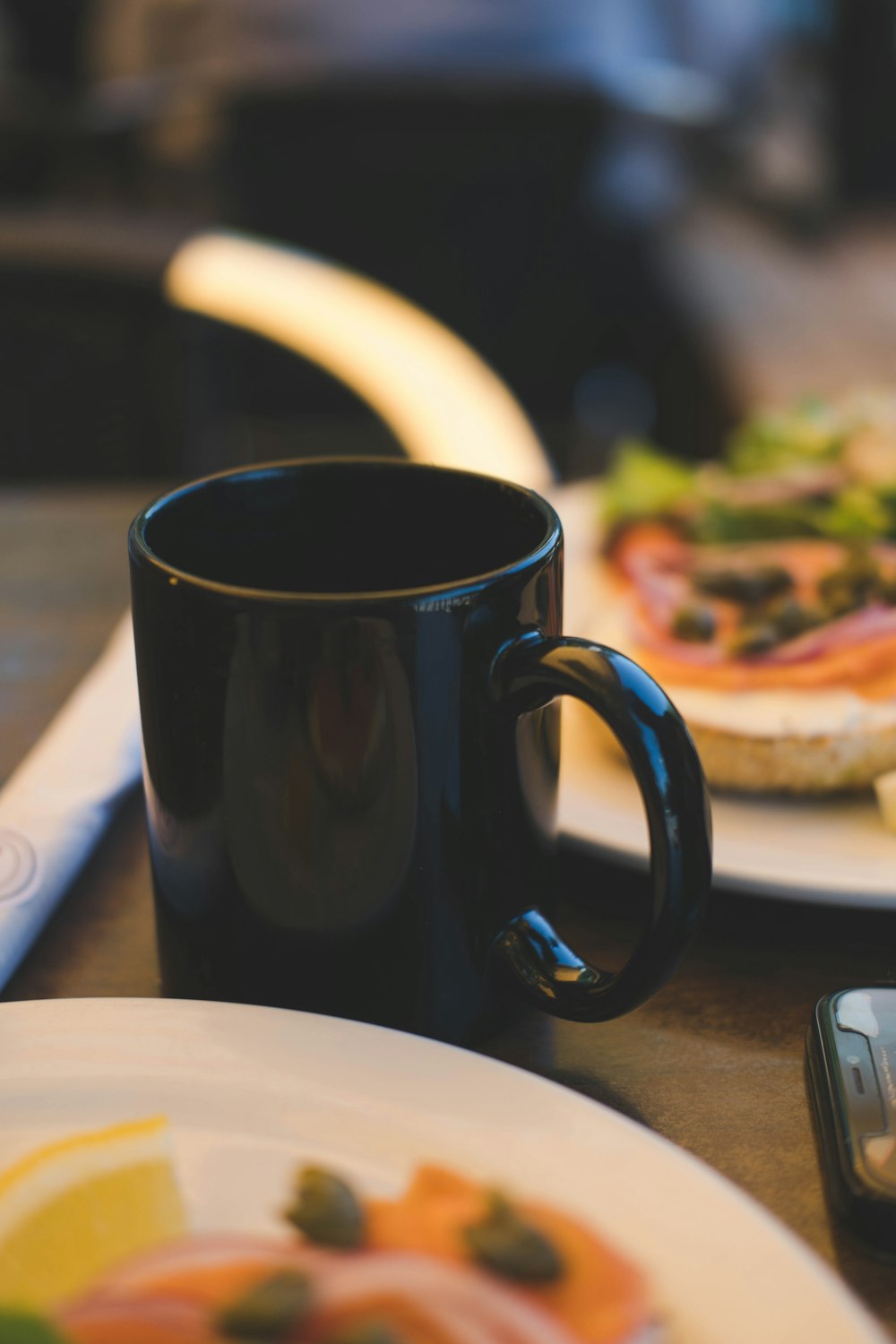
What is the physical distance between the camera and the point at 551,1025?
513 millimetres

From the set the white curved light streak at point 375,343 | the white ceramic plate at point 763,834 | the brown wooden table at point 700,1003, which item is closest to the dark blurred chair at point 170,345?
the white curved light streak at point 375,343

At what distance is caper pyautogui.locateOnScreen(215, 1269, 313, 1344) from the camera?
0.30m

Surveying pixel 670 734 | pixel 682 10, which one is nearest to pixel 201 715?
pixel 670 734

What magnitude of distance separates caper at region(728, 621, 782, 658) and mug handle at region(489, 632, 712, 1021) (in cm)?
29

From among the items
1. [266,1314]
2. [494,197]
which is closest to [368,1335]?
[266,1314]

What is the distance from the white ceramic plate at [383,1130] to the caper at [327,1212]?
0.02m

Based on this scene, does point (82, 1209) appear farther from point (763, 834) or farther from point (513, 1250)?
point (763, 834)

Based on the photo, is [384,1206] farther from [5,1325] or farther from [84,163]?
[84,163]

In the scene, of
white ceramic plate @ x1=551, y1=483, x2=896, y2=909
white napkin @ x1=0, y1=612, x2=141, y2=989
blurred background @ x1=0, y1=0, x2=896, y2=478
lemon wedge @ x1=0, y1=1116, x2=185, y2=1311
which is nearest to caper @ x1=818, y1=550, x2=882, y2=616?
white ceramic plate @ x1=551, y1=483, x2=896, y2=909

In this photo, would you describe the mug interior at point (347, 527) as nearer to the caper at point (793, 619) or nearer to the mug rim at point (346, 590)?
the mug rim at point (346, 590)

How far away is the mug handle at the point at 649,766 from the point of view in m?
0.43

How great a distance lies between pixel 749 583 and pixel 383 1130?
0.48 meters

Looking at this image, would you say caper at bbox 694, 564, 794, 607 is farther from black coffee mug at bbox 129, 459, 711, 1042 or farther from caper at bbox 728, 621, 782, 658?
black coffee mug at bbox 129, 459, 711, 1042

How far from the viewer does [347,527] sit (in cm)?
57
